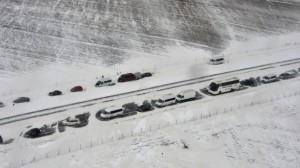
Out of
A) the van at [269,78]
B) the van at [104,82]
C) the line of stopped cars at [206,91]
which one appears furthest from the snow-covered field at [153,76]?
the van at [269,78]

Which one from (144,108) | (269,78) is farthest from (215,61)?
(144,108)

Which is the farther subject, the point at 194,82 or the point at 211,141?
the point at 194,82

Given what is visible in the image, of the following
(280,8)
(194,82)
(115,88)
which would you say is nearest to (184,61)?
(194,82)

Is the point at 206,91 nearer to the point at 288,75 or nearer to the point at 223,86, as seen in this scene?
the point at 223,86

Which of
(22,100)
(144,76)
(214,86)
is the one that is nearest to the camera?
(22,100)

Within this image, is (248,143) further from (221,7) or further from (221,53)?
(221,7)

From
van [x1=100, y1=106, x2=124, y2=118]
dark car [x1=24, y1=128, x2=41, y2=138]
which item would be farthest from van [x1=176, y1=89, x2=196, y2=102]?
dark car [x1=24, y1=128, x2=41, y2=138]
